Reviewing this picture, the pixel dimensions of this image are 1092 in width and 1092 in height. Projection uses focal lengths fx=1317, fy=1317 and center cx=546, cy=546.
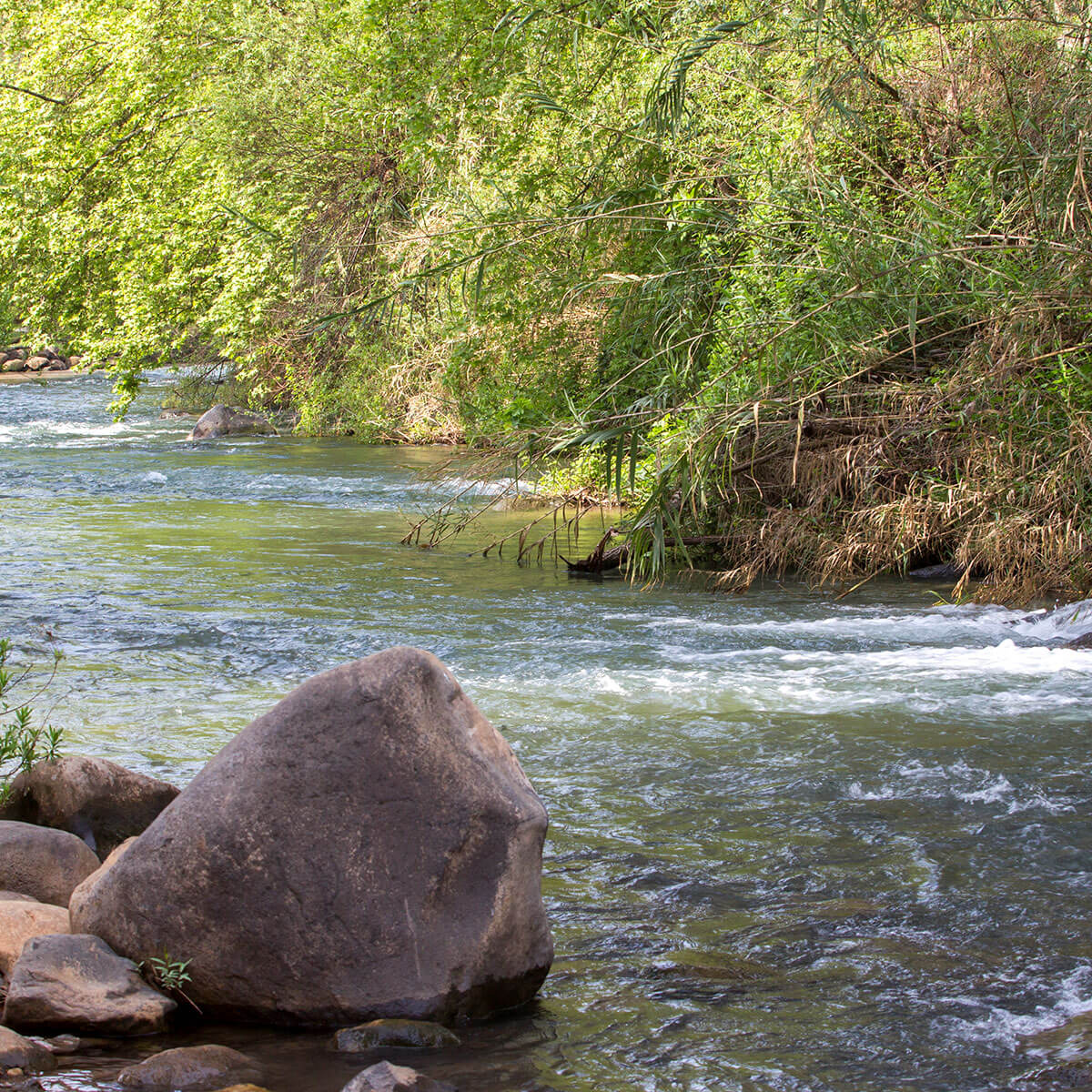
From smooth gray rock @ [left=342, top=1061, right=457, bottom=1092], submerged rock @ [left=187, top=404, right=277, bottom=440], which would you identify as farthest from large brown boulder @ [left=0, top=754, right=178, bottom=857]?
submerged rock @ [left=187, top=404, right=277, bottom=440]

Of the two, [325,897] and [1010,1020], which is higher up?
[325,897]

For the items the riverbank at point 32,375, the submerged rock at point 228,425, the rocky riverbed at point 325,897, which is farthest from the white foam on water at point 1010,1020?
the riverbank at point 32,375

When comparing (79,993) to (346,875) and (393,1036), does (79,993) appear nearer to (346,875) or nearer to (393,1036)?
(346,875)

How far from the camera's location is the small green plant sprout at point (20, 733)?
5281mm

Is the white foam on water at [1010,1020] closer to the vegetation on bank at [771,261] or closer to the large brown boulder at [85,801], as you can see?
the large brown boulder at [85,801]

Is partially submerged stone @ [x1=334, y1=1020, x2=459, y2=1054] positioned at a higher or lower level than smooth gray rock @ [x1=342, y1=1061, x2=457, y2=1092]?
lower

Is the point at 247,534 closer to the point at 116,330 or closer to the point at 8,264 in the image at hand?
the point at 116,330

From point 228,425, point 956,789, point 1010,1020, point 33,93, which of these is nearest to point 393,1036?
point 1010,1020

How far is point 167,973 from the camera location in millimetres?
4117

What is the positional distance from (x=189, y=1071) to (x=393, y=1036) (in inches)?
24.4

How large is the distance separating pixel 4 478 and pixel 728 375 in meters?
12.6

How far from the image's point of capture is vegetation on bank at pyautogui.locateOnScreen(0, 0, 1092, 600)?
9664mm

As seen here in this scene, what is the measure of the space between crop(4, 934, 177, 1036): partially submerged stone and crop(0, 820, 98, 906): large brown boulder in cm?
71

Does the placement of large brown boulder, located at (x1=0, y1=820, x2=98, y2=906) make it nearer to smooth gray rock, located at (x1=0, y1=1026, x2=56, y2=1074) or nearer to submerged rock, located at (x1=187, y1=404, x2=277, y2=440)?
smooth gray rock, located at (x1=0, y1=1026, x2=56, y2=1074)
